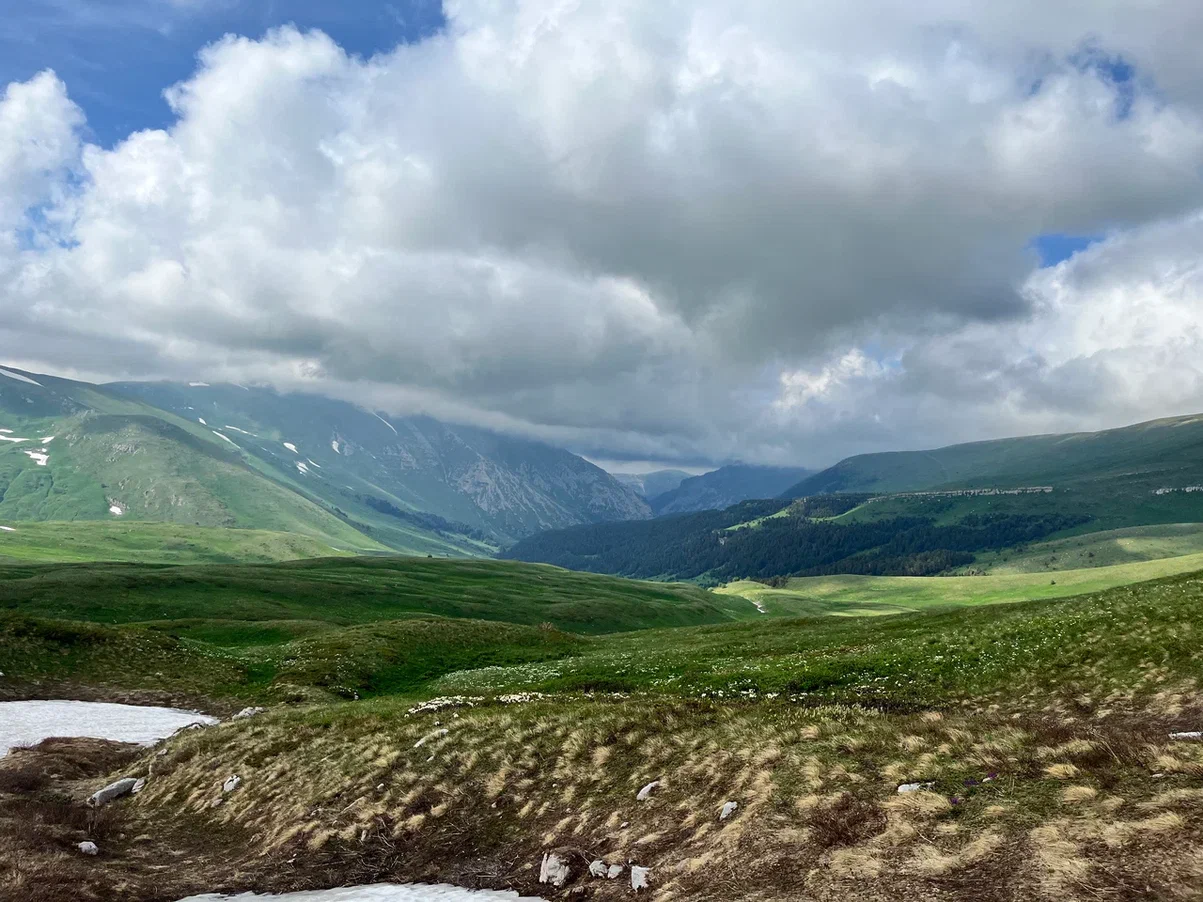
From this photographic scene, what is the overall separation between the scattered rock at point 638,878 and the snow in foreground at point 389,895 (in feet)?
6.68

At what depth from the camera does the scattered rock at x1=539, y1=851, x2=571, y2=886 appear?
13695 millimetres

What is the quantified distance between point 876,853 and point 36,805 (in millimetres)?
25035

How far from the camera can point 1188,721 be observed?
21.1m

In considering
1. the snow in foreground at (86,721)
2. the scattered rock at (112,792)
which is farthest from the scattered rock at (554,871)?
the snow in foreground at (86,721)

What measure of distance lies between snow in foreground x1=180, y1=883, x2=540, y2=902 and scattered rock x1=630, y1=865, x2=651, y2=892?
204cm

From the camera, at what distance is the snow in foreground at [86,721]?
3238cm

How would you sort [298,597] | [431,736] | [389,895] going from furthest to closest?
[298,597] < [431,736] < [389,895]

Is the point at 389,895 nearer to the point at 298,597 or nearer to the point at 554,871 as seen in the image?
the point at 554,871

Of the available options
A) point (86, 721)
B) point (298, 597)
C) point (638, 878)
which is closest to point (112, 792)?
point (86, 721)

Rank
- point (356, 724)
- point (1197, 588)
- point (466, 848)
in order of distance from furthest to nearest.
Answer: point (1197, 588) < point (356, 724) < point (466, 848)

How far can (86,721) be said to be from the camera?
3581 cm

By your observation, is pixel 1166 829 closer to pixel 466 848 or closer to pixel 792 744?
pixel 792 744

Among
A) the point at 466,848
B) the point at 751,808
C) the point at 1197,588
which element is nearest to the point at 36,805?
the point at 466,848

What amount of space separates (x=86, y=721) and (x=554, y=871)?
3491 centimetres
